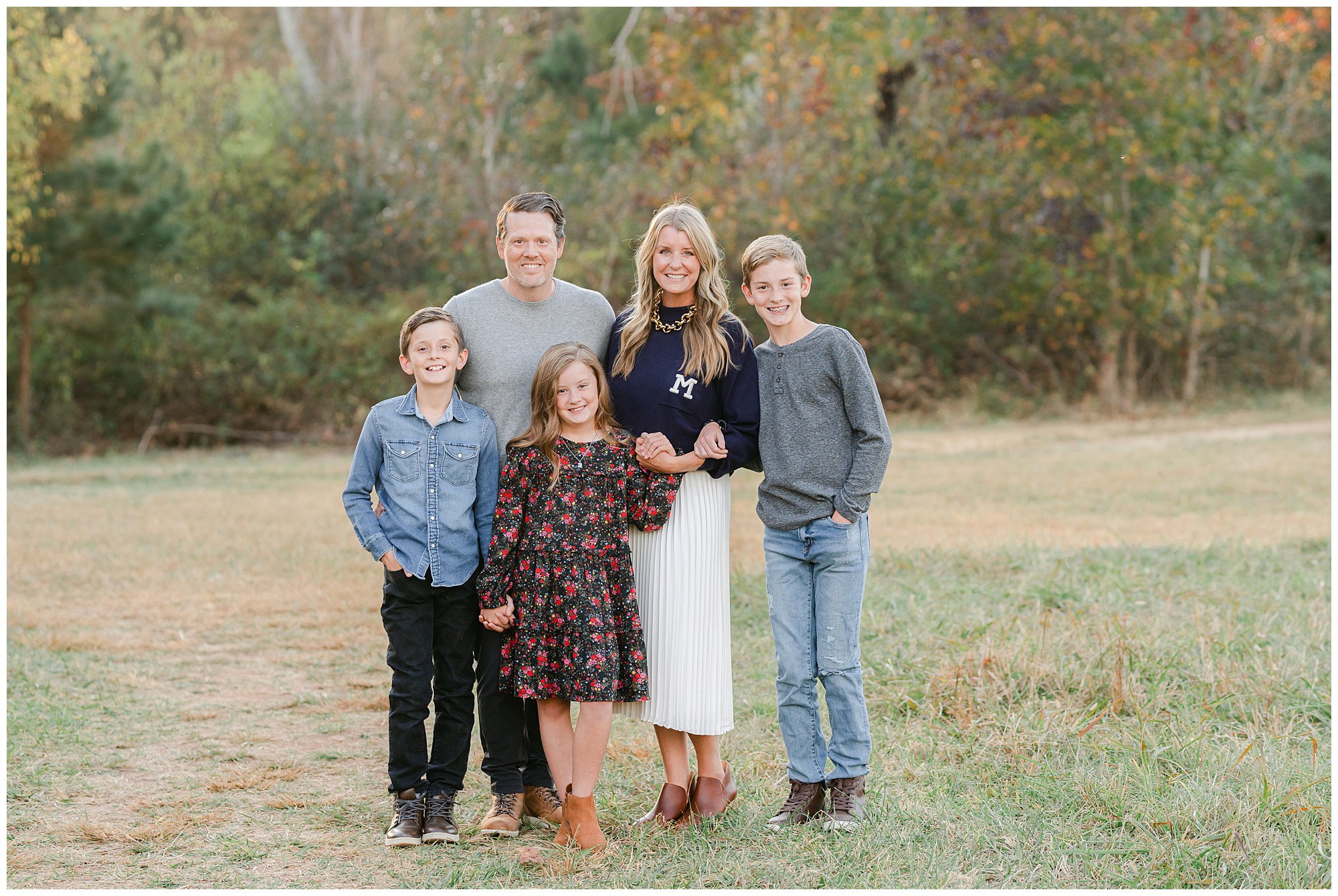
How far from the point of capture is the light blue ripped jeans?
3.38 meters

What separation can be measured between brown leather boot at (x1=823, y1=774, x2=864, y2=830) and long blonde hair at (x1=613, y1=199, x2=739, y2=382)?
1155 mm

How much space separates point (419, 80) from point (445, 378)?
57.5 ft

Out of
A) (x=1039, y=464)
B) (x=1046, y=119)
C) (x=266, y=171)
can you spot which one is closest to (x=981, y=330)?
(x=1046, y=119)

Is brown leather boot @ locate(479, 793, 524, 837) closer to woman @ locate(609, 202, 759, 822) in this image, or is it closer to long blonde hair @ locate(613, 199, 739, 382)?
woman @ locate(609, 202, 759, 822)

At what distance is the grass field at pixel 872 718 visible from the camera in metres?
3.15

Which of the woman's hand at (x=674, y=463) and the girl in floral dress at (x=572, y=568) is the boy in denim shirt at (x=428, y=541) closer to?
the girl in floral dress at (x=572, y=568)

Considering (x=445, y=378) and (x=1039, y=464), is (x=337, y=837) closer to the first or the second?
(x=445, y=378)

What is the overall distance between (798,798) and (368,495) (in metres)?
1.45

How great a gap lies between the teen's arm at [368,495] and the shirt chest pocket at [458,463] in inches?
7.6

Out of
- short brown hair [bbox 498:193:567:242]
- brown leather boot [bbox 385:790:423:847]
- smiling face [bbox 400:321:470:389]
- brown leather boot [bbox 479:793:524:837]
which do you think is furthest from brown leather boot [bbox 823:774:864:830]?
short brown hair [bbox 498:193:567:242]

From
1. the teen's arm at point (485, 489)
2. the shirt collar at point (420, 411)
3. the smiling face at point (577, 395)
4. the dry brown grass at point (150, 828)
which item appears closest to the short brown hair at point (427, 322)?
the shirt collar at point (420, 411)

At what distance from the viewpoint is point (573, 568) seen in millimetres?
3264

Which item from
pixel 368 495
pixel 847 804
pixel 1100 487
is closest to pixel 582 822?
pixel 847 804

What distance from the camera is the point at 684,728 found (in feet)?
11.0
